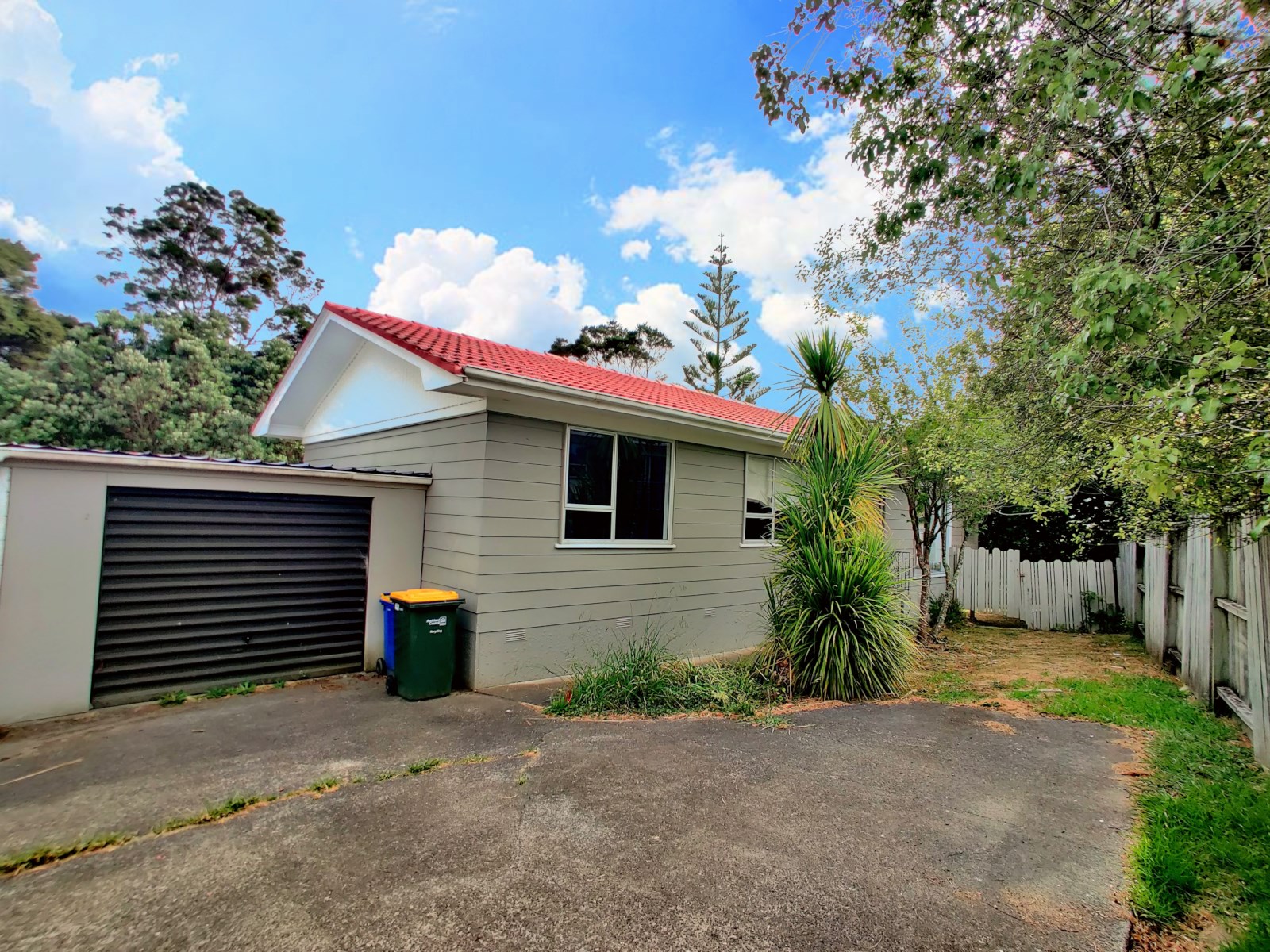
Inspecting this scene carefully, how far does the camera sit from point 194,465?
5.90 metres

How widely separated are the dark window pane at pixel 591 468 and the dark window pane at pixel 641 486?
6.9 inches

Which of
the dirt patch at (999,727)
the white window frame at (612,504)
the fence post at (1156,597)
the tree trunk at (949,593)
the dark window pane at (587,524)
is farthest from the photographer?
the tree trunk at (949,593)

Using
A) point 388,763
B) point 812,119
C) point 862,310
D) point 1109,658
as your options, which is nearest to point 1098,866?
point 388,763

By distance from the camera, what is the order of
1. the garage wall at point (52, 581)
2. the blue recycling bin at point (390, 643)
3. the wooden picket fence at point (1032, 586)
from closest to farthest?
the garage wall at point (52, 581)
the blue recycling bin at point (390, 643)
the wooden picket fence at point (1032, 586)

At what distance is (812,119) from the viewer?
458 cm

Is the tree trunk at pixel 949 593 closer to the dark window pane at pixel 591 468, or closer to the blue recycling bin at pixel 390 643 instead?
the dark window pane at pixel 591 468

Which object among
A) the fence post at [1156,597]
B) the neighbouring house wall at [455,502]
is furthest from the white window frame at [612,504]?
the fence post at [1156,597]

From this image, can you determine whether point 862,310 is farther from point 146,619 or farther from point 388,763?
point 146,619

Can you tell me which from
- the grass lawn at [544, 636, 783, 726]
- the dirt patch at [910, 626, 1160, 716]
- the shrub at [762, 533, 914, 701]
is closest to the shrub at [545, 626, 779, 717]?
the grass lawn at [544, 636, 783, 726]

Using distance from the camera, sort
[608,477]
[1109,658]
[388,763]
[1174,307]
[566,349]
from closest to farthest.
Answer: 1. [1174,307]
2. [388,763]
3. [608,477]
4. [1109,658]
5. [566,349]

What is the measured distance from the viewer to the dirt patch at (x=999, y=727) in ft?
17.5

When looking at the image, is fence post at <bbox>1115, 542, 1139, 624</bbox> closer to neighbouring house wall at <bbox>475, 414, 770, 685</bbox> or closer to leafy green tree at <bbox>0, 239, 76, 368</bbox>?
neighbouring house wall at <bbox>475, 414, 770, 685</bbox>

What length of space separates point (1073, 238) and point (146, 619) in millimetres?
8447

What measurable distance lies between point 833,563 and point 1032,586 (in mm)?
8487
